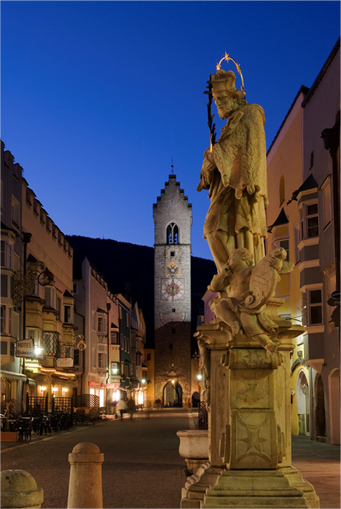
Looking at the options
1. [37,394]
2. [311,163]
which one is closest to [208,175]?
[311,163]

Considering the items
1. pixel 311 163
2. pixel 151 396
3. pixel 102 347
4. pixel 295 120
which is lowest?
pixel 151 396

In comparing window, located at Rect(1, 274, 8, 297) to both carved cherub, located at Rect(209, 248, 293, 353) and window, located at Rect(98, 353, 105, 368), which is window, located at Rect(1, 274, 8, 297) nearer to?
carved cherub, located at Rect(209, 248, 293, 353)

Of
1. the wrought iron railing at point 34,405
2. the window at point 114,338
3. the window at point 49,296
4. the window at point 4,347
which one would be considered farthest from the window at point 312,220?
the window at point 114,338

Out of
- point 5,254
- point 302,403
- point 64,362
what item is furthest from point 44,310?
point 302,403

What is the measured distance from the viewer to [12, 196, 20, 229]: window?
3443cm

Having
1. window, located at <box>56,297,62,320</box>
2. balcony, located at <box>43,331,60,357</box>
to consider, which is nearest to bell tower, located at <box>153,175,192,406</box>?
window, located at <box>56,297,62,320</box>

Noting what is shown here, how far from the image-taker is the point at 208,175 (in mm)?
8188

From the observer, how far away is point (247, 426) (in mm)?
6863

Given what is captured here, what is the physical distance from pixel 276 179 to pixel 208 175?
26711 mm

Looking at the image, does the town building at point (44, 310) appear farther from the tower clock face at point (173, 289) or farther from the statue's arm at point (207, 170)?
the tower clock face at point (173, 289)

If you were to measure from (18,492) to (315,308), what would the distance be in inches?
816

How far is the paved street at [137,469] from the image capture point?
10.3 meters

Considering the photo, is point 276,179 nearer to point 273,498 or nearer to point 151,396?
point 273,498

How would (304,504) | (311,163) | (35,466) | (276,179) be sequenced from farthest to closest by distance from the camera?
(276,179)
(311,163)
(35,466)
(304,504)
